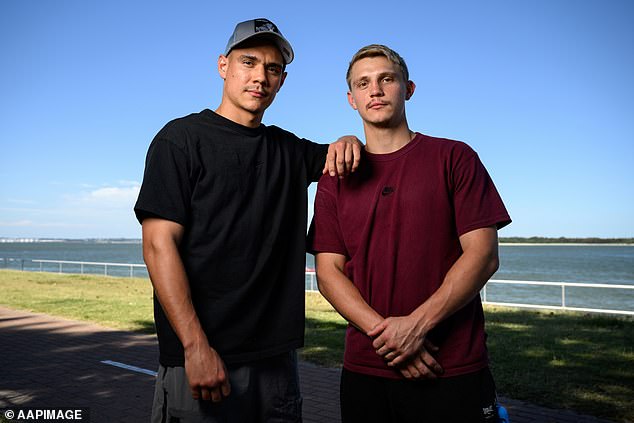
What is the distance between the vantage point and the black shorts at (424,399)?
2375 mm

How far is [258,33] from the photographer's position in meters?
2.58

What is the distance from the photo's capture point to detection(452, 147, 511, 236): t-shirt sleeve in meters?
2.40

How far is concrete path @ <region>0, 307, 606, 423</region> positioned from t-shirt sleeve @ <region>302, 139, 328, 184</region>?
10.6 ft

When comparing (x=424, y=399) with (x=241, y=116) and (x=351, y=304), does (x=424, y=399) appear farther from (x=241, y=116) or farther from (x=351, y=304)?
(x=241, y=116)

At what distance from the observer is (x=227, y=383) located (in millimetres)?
2328

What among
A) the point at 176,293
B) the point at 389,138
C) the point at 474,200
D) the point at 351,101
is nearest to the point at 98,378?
the point at 176,293

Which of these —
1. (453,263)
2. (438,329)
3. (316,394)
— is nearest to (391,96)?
(453,263)

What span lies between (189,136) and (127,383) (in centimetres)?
527

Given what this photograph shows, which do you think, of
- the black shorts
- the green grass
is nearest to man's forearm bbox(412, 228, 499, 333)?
the black shorts

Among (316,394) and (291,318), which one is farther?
(316,394)

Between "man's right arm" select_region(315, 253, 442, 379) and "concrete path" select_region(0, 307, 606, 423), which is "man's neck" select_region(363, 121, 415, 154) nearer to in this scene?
"man's right arm" select_region(315, 253, 442, 379)

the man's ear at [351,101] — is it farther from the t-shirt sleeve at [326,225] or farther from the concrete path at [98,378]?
the concrete path at [98,378]

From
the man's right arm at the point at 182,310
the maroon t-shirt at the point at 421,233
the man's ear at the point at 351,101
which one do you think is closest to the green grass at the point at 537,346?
the maroon t-shirt at the point at 421,233

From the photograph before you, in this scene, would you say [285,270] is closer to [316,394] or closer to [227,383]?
[227,383]
